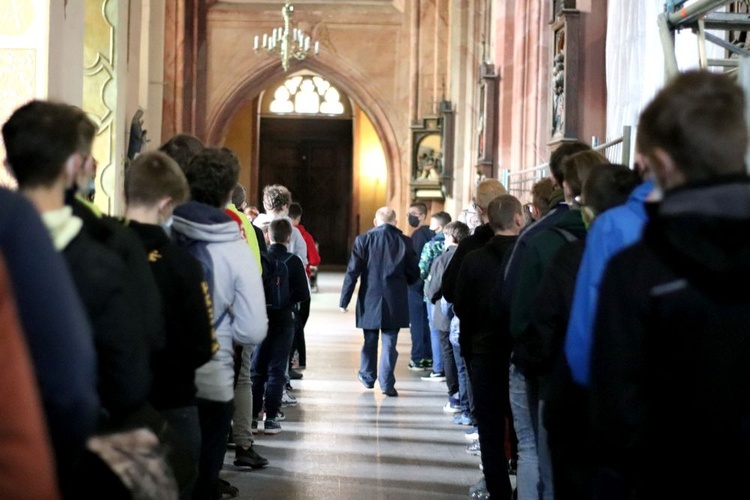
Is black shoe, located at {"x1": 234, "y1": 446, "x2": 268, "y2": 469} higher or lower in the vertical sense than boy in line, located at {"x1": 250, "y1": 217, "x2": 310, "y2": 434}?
lower

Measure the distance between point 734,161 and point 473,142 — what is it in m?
17.4

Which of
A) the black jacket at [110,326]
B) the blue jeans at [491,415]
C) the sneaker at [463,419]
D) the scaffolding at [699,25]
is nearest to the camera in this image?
the black jacket at [110,326]

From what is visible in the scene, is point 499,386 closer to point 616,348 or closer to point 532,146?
point 616,348

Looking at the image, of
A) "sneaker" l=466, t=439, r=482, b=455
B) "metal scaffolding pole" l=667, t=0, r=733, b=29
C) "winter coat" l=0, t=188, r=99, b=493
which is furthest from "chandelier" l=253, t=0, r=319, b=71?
"winter coat" l=0, t=188, r=99, b=493

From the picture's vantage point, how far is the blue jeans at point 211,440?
175 inches

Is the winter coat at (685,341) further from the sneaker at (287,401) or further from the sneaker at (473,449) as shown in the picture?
the sneaker at (287,401)

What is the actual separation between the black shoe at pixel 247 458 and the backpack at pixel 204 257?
2.19 metres

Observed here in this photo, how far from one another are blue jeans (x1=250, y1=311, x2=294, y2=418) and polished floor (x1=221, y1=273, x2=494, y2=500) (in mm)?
257

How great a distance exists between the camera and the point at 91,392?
2160 mm

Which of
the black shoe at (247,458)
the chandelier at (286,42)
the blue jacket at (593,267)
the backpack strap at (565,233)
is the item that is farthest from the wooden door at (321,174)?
the blue jacket at (593,267)

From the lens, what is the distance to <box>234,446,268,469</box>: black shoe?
6.61 m

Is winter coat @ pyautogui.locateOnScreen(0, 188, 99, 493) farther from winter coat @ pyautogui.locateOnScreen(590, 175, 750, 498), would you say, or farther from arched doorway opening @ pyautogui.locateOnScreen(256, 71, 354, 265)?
arched doorway opening @ pyautogui.locateOnScreen(256, 71, 354, 265)

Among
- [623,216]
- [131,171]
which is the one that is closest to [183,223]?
[131,171]

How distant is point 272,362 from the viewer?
7574 mm
